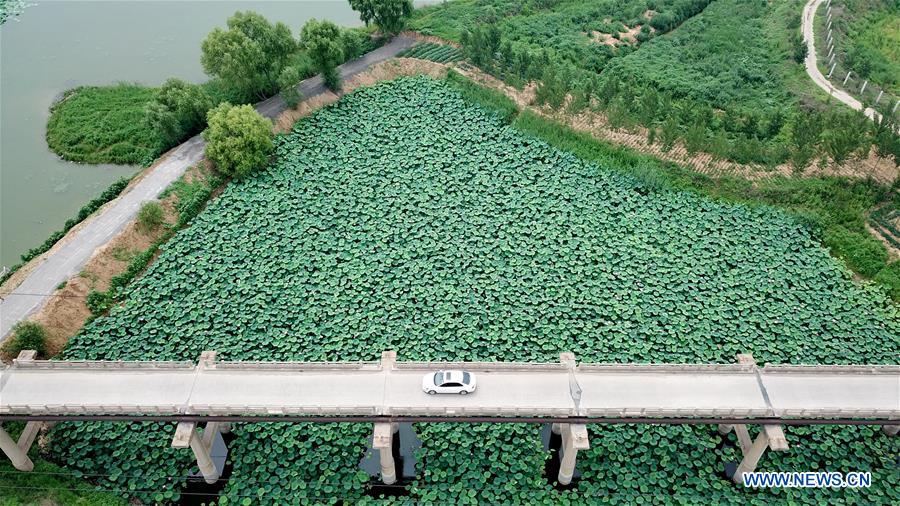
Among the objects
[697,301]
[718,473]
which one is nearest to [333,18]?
[697,301]

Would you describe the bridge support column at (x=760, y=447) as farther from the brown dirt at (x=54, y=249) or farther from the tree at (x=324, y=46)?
the tree at (x=324, y=46)

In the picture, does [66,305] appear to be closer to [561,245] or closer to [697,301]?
[561,245]

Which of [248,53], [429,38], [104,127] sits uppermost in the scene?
[248,53]

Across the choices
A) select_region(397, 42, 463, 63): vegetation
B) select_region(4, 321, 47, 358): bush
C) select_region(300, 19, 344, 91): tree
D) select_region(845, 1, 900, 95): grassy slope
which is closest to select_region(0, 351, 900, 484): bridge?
select_region(4, 321, 47, 358): bush

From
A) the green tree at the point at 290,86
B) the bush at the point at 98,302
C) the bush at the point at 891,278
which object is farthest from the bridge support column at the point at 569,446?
the green tree at the point at 290,86

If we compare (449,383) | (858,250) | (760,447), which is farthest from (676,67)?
(449,383)

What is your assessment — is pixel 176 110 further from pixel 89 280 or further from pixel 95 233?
pixel 89 280
